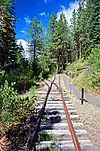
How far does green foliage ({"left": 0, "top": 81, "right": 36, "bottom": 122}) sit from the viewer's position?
21.8 ft

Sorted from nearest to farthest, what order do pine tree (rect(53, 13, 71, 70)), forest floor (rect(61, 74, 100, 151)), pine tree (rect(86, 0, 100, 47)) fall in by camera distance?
forest floor (rect(61, 74, 100, 151))
pine tree (rect(86, 0, 100, 47))
pine tree (rect(53, 13, 71, 70))

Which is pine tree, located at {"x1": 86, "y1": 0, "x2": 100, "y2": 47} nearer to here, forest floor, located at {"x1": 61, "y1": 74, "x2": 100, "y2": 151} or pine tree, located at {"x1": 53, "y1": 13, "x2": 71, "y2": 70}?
pine tree, located at {"x1": 53, "y1": 13, "x2": 71, "y2": 70}

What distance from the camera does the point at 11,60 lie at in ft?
161

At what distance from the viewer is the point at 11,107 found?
7172 millimetres

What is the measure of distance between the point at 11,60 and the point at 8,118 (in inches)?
1702

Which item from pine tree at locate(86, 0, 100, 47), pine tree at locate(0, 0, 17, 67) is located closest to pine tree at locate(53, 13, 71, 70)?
pine tree at locate(86, 0, 100, 47)

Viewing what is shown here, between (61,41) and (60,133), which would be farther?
(61,41)

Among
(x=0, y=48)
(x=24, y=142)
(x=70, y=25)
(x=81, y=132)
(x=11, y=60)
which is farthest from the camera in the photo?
(x=70, y=25)

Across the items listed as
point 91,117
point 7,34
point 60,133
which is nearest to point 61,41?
point 7,34

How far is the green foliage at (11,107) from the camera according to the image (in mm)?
6640

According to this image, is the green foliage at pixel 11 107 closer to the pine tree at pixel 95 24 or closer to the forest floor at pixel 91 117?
the forest floor at pixel 91 117

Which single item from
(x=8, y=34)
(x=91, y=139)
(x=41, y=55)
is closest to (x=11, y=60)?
(x=8, y=34)

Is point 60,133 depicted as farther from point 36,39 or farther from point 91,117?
point 36,39

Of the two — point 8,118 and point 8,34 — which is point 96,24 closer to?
point 8,34
